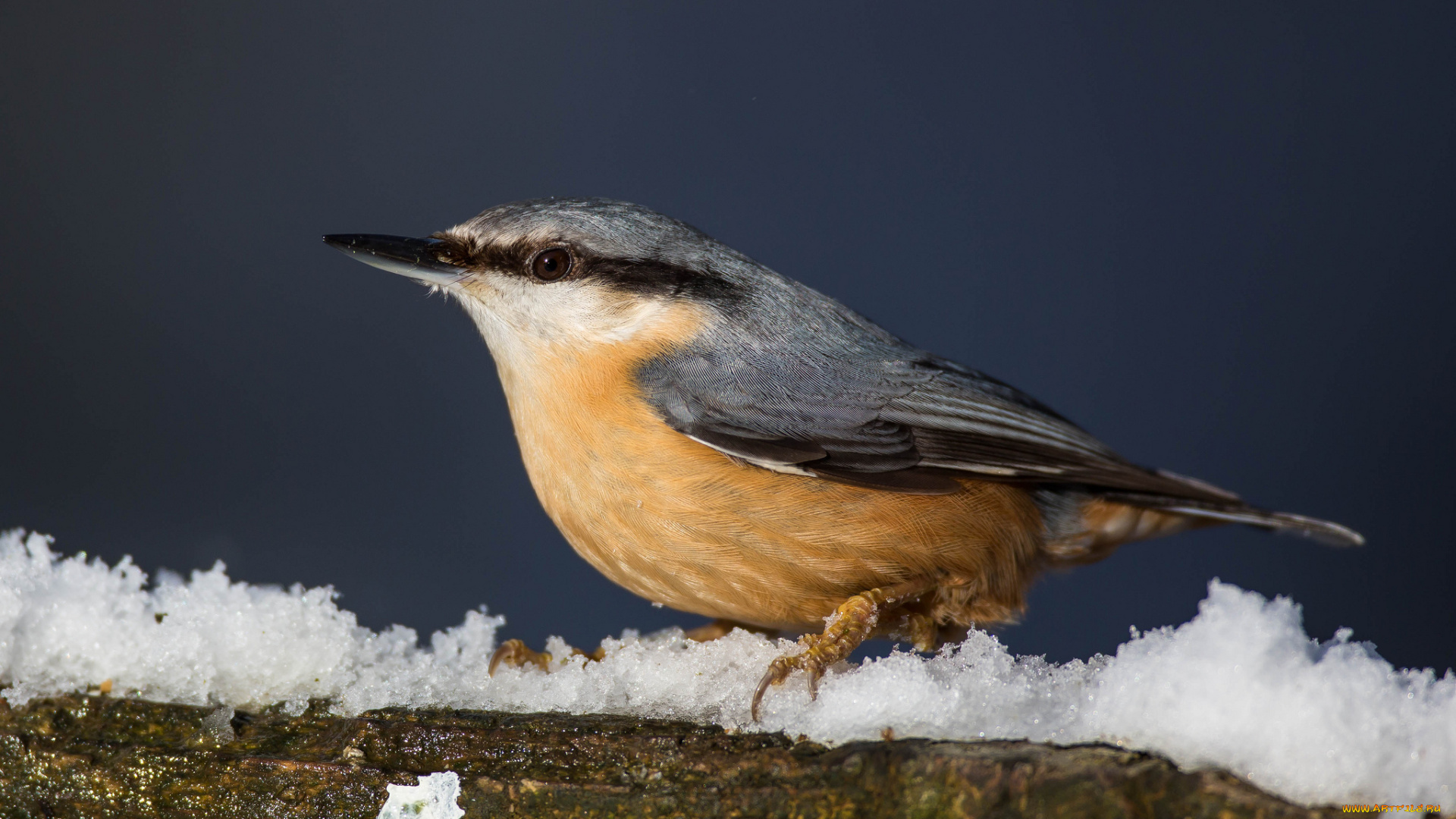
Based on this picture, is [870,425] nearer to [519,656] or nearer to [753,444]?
[753,444]

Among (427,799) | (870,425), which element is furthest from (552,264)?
(427,799)

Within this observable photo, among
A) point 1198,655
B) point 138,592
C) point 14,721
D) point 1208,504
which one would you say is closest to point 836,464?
point 1198,655

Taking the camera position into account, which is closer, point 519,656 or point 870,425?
point 870,425

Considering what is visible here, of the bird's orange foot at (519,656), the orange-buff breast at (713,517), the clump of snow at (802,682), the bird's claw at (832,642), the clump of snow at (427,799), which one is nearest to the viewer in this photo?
the clump of snow at (802,682)

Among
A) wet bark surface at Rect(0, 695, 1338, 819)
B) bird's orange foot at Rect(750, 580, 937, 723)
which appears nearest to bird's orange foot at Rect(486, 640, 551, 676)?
wet bark surface at Rect(0, 695, 1338, 819)

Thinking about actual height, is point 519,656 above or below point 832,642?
above

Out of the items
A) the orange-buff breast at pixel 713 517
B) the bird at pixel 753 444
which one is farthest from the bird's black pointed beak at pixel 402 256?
the orange-buff breast at pixel 713 517

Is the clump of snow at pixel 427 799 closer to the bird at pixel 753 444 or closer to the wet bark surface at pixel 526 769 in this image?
the wet bark surface at pixel 526 769
